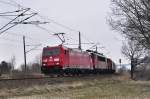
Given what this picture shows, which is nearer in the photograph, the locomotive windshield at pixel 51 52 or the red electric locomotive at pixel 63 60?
the red electric locomotive at pixel 63 60

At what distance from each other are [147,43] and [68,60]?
17462 millimetres

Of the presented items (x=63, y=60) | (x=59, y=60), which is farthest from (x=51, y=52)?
(x=63, y=60)

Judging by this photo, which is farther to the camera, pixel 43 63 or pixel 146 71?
pixel 146 71

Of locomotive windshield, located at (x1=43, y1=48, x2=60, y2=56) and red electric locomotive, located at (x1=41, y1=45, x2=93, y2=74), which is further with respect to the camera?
locomotive windshield, located at (x1=43, y1=48, x2=60, y2=56)

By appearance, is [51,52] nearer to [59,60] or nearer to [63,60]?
[59,60]

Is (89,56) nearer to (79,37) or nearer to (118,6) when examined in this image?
(79,37)

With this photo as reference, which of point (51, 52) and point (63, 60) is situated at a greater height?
point (51, 52)

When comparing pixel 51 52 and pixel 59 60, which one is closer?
pixel 59 60

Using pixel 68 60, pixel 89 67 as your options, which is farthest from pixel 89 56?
pixel 68 60

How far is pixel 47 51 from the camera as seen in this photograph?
49.7 m

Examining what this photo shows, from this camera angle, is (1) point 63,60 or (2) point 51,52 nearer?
(1) point 63,60

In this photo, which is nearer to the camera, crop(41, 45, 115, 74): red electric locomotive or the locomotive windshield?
crop(41, 45, 115, 74): red electric locomotive

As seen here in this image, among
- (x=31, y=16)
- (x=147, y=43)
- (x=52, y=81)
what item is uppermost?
(x=31, y=16)

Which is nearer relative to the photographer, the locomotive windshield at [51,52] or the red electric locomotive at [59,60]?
the red electric locomotive at [59,60]
